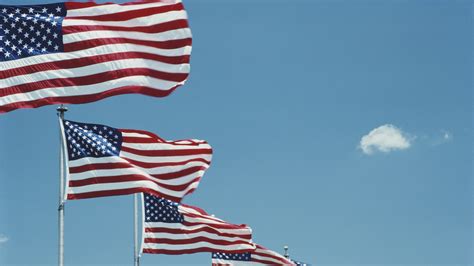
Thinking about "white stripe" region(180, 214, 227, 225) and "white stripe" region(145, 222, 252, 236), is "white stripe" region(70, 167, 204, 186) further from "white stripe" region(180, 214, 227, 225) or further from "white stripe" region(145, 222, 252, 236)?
"white stripe" region(180, 214, 227, 225)

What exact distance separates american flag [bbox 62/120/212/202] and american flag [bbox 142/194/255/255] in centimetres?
848

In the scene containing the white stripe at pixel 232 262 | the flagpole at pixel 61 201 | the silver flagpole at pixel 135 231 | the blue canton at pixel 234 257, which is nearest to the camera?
the flagpole at pixel 61 201

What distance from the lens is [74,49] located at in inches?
894

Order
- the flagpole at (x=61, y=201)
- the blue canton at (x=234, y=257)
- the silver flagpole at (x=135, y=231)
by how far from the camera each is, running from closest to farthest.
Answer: the flagpole at (x=61, y=201) → the silver flagpole at (x=135, y=231) → the blue canton at (x=234, y=257)

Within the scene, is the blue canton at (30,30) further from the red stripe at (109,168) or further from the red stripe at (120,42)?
the red stripe at (109,168)

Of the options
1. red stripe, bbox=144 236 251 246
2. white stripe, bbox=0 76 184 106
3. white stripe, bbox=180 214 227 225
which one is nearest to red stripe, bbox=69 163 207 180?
white stripe, bbox=0 76 184 106

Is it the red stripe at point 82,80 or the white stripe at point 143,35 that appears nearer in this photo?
the red stripe at point 82,80

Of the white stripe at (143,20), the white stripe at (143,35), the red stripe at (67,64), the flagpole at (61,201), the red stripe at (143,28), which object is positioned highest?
the white stripe at (143,20)

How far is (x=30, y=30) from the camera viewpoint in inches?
904

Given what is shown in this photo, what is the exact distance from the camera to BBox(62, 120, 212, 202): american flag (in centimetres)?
2386

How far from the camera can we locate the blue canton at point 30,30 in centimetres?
2270

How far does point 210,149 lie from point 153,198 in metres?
8.83

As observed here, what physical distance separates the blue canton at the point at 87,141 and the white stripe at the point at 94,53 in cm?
214

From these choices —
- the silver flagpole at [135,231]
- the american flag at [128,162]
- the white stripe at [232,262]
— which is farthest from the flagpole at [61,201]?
the white stripe at [232,262]
